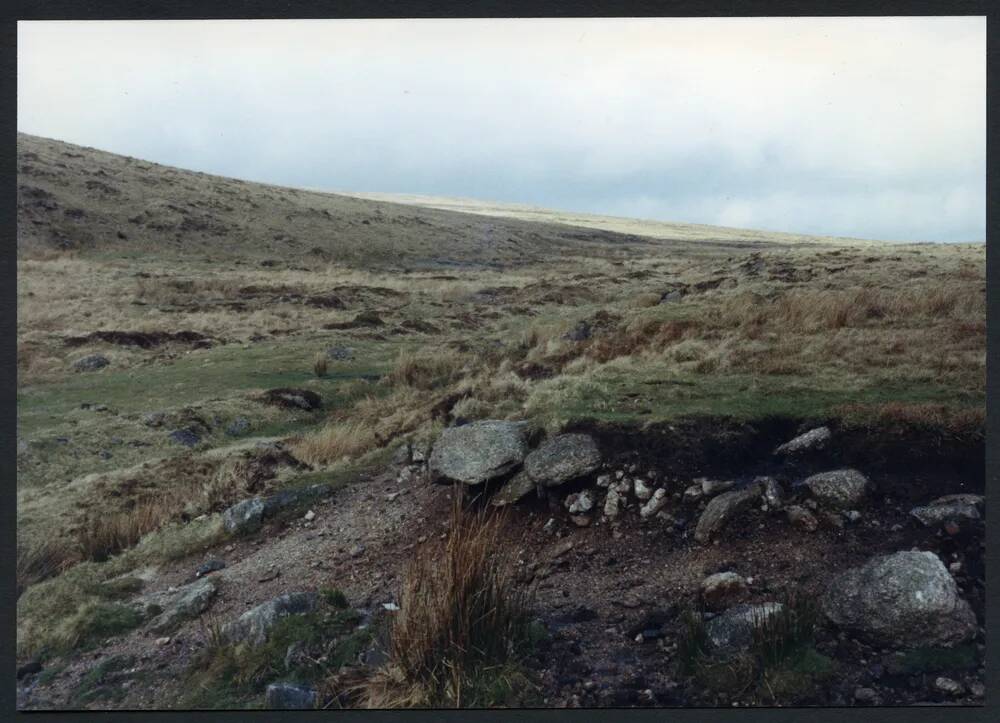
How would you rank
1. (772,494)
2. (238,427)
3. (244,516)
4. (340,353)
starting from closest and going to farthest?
(772,494) → (244,516) → (238,427) → (340,353)

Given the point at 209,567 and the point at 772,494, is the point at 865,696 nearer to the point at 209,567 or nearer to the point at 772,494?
the point at 772,494

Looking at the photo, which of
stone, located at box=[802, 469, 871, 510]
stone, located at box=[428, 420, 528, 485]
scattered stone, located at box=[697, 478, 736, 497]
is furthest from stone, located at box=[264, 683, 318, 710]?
stone, located at box=[802, 469, 871, 510]

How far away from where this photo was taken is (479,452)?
5734mm

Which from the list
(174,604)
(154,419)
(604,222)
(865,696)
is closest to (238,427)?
(154,419)

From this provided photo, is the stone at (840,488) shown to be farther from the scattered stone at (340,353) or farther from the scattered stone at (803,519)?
the scattered stone at (340,353)

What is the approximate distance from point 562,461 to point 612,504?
510mm

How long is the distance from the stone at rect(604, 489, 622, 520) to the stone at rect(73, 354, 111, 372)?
490 centimetres

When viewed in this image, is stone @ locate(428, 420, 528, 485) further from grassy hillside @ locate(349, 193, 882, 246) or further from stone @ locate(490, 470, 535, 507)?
grassy hillside @ locate(349, 193, 882, 246)

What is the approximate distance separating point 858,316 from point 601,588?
13.7 ft

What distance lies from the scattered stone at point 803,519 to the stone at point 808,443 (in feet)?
2.00

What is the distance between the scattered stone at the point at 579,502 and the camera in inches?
215

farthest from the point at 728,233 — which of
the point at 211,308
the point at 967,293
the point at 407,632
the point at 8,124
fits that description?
the point at 8,124

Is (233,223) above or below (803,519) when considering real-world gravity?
above

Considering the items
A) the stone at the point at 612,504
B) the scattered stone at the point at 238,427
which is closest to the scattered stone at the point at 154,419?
the scattered stone at the point at 238,427
